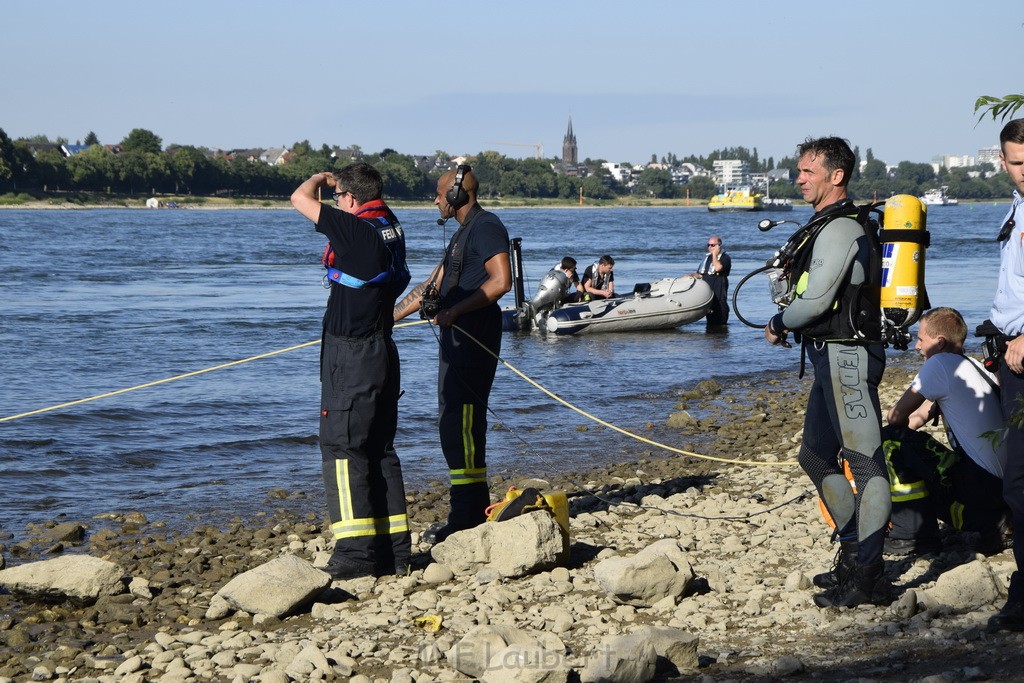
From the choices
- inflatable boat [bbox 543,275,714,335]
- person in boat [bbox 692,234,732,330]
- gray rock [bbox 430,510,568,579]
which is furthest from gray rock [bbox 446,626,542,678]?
person in boat [bbox 692,234,732,330]

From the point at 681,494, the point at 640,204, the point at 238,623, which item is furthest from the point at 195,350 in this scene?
the point at 640,204

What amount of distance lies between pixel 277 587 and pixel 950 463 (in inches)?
126

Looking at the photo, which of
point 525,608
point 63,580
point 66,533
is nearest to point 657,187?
point 66,533

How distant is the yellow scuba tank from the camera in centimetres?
466

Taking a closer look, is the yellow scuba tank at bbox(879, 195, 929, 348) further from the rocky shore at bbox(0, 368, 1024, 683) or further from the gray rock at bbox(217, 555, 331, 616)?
the gray rock at bbox(217, 555, 331, 616)

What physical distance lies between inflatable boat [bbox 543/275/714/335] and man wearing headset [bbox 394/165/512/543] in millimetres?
13219

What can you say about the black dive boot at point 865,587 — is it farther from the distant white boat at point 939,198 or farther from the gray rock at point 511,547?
the distant white boat at point 939,198

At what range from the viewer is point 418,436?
11.0 metres

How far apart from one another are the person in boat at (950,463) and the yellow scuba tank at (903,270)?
37.8 inches

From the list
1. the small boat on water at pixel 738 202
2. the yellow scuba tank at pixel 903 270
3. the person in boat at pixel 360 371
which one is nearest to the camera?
the yellow scuba tank at pixel 903 270

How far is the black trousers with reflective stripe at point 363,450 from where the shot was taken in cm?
565

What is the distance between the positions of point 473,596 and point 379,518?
2.41ft

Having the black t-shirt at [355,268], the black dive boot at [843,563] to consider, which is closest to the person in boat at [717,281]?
the black t-shirt at [355,268]

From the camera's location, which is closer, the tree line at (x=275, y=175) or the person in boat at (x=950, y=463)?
the person in boat at (x=950, y=463)
